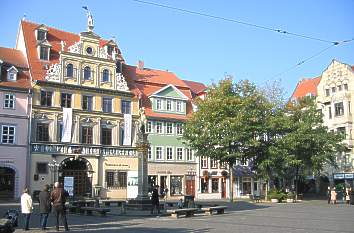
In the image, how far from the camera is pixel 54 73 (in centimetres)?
4691

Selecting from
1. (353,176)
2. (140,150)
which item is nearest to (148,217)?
(140,150)

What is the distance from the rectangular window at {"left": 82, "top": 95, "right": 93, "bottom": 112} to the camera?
4866 centimetres

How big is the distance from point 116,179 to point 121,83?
1081 centimetres

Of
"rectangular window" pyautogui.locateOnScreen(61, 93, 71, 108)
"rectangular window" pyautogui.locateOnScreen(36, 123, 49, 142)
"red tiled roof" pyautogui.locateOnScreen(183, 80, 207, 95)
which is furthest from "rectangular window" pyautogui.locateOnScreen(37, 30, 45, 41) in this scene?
"red tiled roof" pyautogui.locateOnScreen(183, 80, 207, 95)

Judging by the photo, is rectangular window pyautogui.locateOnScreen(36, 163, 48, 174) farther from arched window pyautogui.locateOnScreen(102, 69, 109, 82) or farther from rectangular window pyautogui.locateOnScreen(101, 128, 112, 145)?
arched window pyautogui.locateOnScreen(102, 69, 109, 82)

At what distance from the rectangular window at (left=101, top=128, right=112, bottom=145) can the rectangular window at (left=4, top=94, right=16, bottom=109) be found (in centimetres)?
986

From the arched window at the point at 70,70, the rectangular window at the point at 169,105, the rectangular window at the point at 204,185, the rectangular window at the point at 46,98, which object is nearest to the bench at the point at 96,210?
the rectangular window at the point at 46,98

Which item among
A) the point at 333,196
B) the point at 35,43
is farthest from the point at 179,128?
the point at 333,196

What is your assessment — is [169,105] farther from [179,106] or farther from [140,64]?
[140,64]

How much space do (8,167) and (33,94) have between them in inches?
295

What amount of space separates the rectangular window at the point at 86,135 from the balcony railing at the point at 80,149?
0.77 meters

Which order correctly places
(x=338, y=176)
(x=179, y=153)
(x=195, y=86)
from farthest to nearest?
1. (x=195, y=86)
2. (x=338, y=176)
3. (x=179, y=153)

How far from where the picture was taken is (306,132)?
46.6 metres

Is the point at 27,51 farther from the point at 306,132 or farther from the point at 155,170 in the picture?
the point at 306,132
